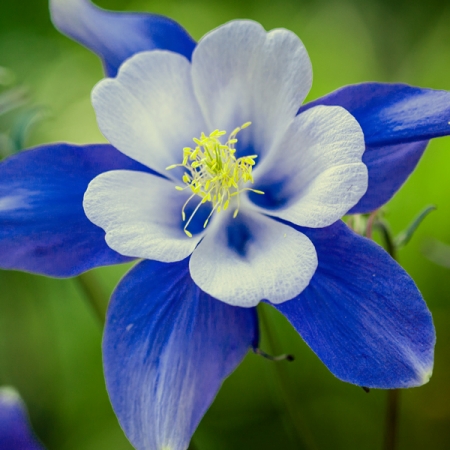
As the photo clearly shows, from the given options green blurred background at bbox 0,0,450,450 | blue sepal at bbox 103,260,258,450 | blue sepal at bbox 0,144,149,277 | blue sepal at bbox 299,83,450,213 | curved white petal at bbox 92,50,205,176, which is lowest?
green blurred background at bbox 0,0,450,450

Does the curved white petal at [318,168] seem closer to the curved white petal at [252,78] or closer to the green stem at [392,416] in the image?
the curved white petal at [252,78]

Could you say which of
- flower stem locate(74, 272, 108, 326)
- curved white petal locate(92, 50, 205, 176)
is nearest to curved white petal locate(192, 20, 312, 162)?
curved white petal locate(92, 50, 205, 176)

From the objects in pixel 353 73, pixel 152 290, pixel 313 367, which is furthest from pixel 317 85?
pixel 152 290

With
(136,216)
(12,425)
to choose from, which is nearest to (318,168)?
(136,216)

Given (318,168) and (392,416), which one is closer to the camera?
(318,168)

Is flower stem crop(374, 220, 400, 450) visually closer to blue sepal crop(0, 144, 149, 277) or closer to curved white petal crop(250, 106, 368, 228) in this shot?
curved white petal crop(250, 106, 368, 228)

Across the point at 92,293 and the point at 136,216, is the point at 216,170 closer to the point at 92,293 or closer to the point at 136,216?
the point at 136,216

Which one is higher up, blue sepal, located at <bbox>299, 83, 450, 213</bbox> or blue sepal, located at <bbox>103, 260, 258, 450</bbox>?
blue sepal, located at <bbox>299, 83, 450, 213</bbox>
